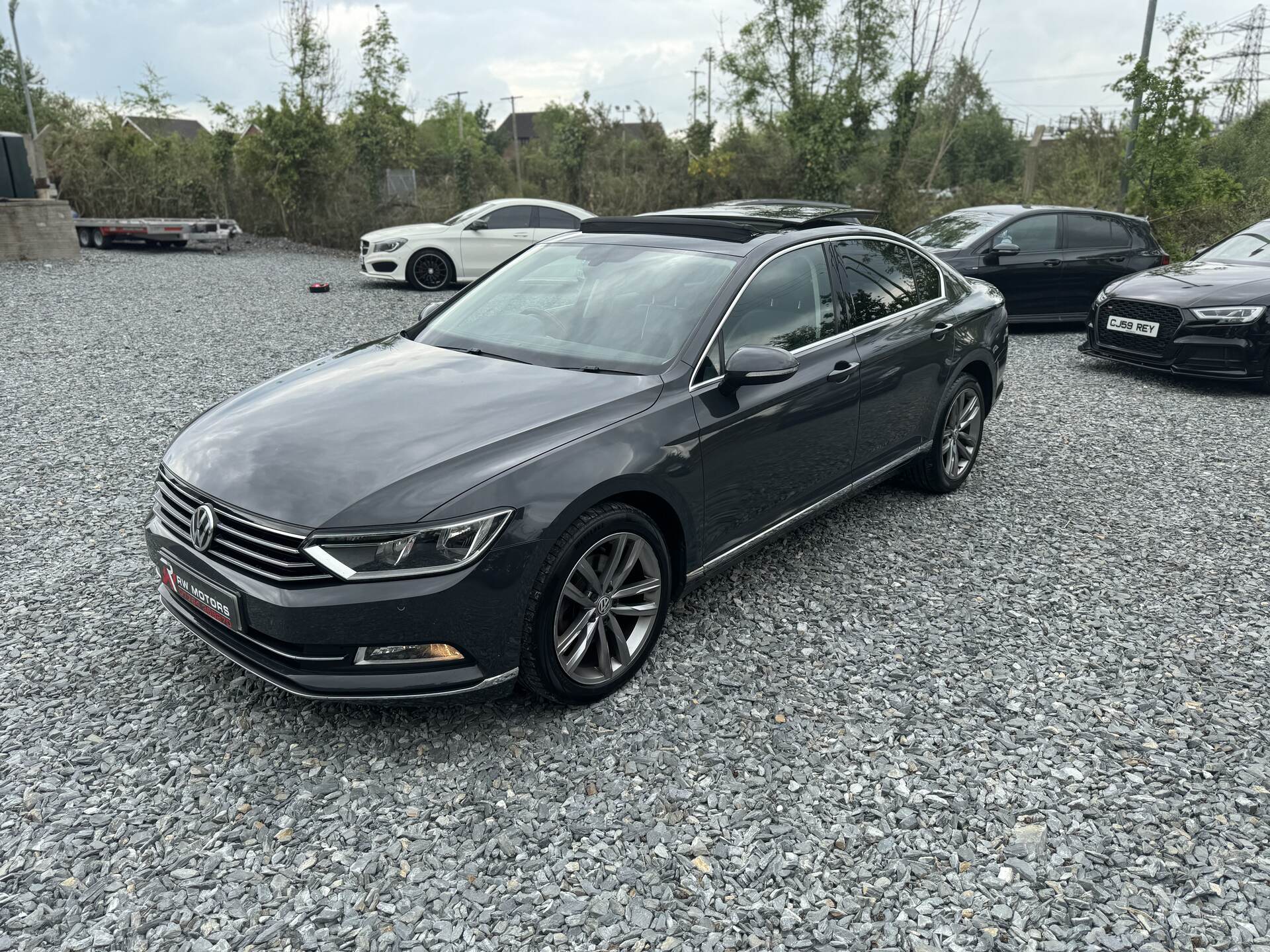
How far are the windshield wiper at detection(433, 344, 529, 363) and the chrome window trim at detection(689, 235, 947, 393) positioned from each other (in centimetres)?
79

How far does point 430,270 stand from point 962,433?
1146 centimetres

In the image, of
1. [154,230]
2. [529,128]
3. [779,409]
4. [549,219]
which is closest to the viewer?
[779,409]

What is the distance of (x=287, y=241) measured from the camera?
2267 centimetres

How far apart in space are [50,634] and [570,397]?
258cm

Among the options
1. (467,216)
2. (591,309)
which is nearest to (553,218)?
(467,216)

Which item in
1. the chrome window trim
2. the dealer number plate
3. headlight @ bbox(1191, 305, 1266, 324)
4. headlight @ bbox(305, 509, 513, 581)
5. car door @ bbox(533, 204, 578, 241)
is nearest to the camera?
headlight @ bbox(305, 509, 513, 581)

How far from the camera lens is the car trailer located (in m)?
20.2

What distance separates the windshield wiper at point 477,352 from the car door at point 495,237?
1140cm

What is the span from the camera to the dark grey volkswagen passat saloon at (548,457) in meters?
2.88

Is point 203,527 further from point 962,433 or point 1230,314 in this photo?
point 1230,314

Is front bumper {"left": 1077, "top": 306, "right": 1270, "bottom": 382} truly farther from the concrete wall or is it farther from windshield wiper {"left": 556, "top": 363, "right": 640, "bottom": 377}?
the concrete wall

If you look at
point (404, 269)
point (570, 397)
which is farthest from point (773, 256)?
point (404, 269)

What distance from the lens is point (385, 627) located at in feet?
9.30

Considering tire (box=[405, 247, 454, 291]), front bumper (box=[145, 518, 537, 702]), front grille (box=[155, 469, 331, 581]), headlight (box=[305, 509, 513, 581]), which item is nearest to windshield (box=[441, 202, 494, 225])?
tire (box=[405, 247, 454, 291])
